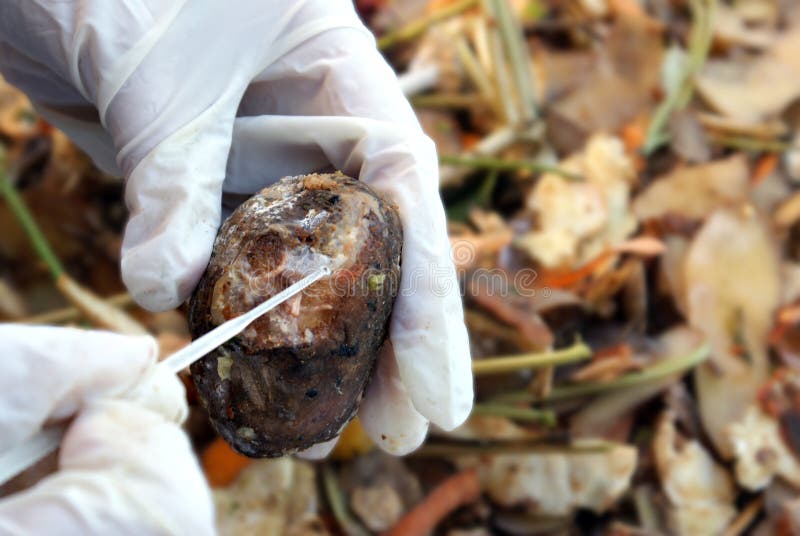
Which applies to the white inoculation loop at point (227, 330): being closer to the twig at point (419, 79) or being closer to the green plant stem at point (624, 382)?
the green plant stem at point (624, 382)

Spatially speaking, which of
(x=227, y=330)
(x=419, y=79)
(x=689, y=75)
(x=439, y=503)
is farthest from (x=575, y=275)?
(x=227, y=330)

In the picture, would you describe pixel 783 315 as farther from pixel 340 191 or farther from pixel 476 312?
pixel 340 191

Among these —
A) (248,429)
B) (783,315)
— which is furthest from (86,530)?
(783,315)

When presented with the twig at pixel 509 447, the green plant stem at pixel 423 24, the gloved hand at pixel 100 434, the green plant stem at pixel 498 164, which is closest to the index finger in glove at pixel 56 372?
the gloved hand at pixel 100 434

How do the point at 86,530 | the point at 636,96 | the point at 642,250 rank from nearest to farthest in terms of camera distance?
1. the point at 86,530
2. the point at 642,250
3. the point at 636,96

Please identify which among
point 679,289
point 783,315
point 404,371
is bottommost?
point 783,315

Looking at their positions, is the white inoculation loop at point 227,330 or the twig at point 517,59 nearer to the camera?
the white inoculation loop at point 227,330
